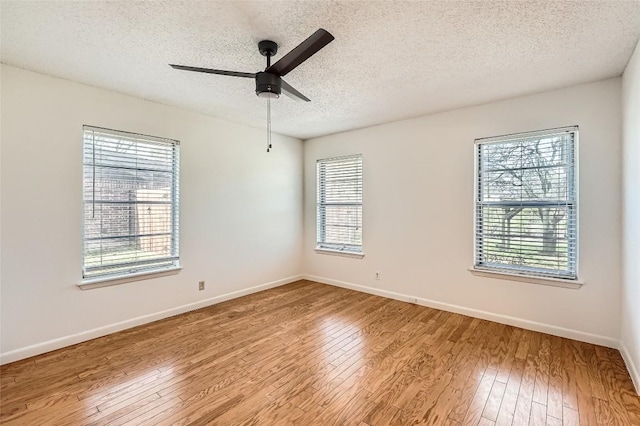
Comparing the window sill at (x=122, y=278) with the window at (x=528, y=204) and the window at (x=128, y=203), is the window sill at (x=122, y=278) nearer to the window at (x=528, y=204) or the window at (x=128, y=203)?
the window at (x=128, y=203)

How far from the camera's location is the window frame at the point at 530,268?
2945 millimetres

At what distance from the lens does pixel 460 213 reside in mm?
3680

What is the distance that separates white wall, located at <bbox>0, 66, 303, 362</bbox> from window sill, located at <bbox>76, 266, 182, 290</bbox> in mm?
62

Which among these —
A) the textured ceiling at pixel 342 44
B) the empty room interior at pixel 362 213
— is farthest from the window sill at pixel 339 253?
the textured ceiling at pixel 342 44

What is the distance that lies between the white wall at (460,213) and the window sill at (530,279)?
0.05 meters

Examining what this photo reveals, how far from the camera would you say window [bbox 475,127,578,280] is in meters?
3.02

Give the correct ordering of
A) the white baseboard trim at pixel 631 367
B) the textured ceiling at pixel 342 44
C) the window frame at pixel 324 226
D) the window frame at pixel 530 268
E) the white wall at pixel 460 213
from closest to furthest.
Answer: the textured ceiling at pixel 342 44 → the white baseboard trim at pixel 631 367 → the white wall at pixel 460 213 → the window frame at pixel 530 268 → the window frame at pixel 324 226

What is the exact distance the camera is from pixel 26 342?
264 cm

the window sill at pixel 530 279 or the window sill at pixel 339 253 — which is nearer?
the window sill at pixel 530 279

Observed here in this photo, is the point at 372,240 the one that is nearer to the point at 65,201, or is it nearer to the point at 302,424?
the point at 302,424

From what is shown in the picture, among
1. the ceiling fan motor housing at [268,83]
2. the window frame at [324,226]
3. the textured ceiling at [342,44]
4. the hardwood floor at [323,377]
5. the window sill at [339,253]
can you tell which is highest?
the textured ceiling at [342,44]

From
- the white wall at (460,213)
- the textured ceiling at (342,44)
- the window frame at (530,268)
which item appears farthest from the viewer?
the window frame at (530,268)

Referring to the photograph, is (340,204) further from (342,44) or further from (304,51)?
(304,51)

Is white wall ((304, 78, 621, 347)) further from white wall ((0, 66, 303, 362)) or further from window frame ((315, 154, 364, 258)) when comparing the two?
white wall ((0, 66, 303, 362))
